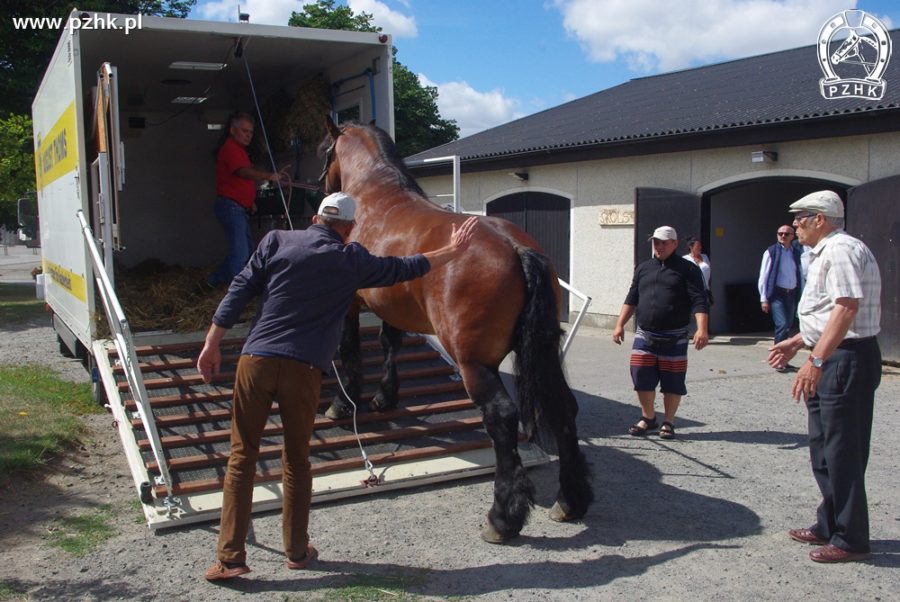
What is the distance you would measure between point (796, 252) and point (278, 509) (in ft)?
26.9

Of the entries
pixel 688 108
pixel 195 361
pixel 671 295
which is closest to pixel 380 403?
pixel 195 361

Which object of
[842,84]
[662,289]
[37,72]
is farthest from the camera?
[37,72]

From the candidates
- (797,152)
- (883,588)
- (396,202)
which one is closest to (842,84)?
(797,152)

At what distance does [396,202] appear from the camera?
559cm

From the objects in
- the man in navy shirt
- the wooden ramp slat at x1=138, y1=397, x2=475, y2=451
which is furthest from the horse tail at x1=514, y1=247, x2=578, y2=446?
the wooden ramp slat at x1=138, y1=397, x2=475, y2=451

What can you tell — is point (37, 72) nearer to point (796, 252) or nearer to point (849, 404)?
point (796, 252)

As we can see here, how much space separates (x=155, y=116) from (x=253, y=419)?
22.2 ft

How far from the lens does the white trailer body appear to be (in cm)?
592

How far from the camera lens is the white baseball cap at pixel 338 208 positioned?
3873 mm

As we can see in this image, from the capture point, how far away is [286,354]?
3697 mm

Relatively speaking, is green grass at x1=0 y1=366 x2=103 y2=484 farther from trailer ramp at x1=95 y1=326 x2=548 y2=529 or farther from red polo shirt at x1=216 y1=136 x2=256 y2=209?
red polo shirt at x1=216 y1=136 x2=256 y2=209

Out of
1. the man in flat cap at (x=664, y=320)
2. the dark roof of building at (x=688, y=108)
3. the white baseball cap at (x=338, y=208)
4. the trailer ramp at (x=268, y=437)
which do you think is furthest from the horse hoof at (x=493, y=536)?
the dark roof of building at (x=688, y=108)

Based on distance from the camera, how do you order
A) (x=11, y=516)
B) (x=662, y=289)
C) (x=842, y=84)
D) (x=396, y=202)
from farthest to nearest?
1. (x=842, y=84)
2. (x=662, y=289)
3. (x=396, y=202)
4. (x=11, y=516)

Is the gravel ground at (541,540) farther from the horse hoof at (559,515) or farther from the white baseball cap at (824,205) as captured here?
the white baseball cap at (824,205)
